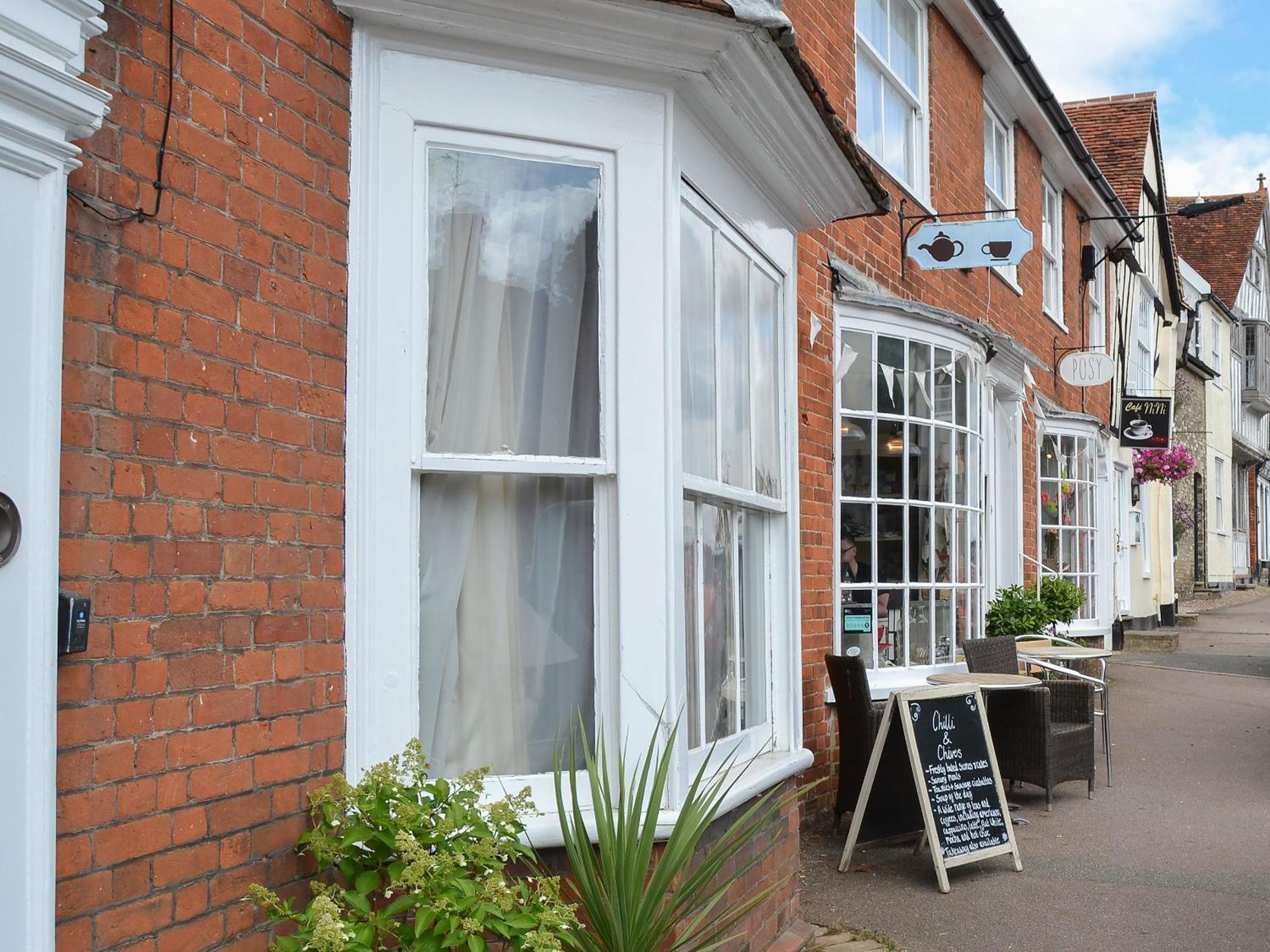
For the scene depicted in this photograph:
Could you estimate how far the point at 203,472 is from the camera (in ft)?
8.98

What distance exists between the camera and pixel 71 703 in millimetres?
2395

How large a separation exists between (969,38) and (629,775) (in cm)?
857

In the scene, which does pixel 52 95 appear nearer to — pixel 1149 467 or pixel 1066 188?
pixel 1066 188

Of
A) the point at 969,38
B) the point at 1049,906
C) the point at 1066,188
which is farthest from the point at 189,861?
the point at 1066,188

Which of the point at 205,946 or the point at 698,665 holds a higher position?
the point at 698,665

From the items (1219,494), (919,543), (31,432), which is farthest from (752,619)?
(1219,494)

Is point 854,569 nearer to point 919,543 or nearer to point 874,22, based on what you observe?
point 919,543

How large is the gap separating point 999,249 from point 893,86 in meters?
1.57

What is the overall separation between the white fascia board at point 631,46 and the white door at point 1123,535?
54.9ft

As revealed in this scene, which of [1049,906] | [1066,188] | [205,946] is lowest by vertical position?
[1049,906]

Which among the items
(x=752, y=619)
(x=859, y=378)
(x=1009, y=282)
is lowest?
(x=752, y=619)

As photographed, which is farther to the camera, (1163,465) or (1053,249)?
(1163,465)

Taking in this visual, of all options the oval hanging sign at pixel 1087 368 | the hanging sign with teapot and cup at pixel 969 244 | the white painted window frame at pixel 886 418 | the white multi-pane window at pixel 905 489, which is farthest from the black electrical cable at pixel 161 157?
the oval hanging sign at pixel 1087 368

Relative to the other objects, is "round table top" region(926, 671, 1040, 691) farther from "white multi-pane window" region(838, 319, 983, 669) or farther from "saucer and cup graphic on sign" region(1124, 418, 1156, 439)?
"saucer and cup graphic on sign" region(1124, 418, 1156, 439)
